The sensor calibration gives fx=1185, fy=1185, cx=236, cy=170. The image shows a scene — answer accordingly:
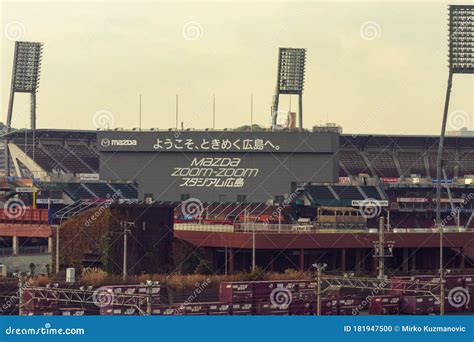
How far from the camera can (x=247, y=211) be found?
357 feet

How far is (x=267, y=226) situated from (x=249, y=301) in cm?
3134

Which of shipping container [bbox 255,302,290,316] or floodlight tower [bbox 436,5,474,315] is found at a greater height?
floodlight tower [bbox 436,5,474,315]

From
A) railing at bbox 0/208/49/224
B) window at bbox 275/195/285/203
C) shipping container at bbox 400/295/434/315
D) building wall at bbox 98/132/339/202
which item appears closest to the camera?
shipping container at bbox 400/295/434/315

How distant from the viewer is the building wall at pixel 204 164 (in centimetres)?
11675

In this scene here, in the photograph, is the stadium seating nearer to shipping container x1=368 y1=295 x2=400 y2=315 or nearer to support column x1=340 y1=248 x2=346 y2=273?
support column x1=340 y1=248 x2=346 y2=273

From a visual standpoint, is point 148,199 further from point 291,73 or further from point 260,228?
point 291,73

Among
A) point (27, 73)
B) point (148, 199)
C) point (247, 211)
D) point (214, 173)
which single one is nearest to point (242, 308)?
point (148, 199)

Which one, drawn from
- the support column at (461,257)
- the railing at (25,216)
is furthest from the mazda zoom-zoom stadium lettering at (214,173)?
the support column at (461,257)

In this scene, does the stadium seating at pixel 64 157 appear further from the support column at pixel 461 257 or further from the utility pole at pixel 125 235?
the utility pole at pixel 125 235

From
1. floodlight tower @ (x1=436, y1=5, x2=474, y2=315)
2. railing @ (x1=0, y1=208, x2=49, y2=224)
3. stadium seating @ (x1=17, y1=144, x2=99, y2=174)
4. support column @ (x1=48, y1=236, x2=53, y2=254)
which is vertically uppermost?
floodlight tower @ (x1=436, y1=5, x2=474, y2=315)

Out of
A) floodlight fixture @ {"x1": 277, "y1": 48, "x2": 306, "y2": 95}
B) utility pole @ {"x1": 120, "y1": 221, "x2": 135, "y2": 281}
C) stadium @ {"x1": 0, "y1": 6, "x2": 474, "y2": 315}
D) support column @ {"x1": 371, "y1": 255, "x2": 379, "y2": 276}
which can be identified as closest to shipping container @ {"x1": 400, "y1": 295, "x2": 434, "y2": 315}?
stadium @ {"x1": 0, "y1": 6, "x2": 474, "y2": 315}

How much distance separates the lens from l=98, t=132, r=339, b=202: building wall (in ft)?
383

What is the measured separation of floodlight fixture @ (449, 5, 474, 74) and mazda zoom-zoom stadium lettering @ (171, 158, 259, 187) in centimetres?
2271
